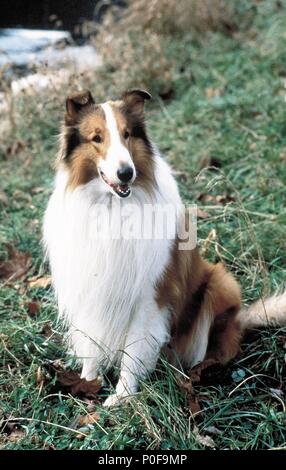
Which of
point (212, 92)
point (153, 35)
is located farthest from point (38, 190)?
point (153, 35)

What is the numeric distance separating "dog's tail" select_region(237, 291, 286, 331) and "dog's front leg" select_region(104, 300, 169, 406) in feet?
1.87

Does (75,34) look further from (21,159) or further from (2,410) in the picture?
(2,410)

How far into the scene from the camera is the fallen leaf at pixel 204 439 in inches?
117

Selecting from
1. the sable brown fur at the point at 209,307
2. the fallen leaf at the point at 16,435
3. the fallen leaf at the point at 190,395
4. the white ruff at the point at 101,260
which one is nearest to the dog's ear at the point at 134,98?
the white ruff at the point at 101,260

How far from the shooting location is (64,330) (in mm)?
3895

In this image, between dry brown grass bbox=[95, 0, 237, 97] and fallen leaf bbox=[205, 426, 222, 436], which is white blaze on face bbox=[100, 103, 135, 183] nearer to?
fallen leaf bbox=[205, 426, 222, 436]

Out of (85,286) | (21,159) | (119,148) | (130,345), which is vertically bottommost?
(21,159)

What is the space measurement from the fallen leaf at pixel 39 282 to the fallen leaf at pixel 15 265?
0.10 m

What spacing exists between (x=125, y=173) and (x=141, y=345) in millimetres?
925

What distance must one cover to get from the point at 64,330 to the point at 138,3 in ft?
17.6

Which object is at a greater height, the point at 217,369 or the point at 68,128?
the point at 68,128

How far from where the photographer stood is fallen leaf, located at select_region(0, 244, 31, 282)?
4.54m

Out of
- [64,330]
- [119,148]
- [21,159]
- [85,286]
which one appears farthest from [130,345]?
[21,159]

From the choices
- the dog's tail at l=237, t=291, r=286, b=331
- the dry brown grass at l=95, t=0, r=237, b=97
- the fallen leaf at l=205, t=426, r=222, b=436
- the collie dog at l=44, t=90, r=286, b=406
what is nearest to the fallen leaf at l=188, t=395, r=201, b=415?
the fallen leaf at l=205, t=426, r=222, b=436
